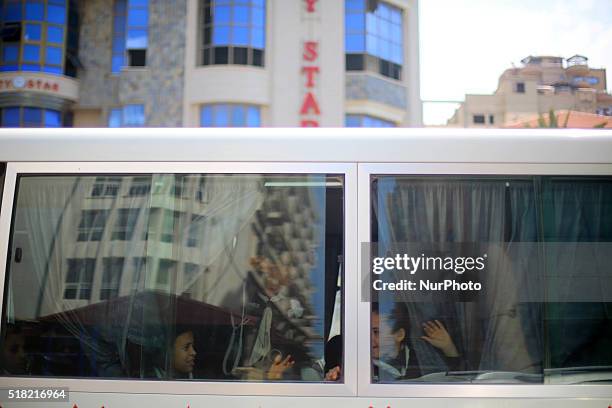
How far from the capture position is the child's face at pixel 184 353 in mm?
3320

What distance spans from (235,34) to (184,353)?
739 inches

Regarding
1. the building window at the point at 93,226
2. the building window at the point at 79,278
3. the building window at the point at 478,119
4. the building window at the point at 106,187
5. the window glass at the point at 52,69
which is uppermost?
the building window at the point at 478,119

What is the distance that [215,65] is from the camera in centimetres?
2066

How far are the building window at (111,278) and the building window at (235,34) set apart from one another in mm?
17931

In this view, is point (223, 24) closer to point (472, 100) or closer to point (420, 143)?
point (472, 100)

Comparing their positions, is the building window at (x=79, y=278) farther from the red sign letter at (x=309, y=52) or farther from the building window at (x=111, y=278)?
the red sign letter at (x=309, y=52)

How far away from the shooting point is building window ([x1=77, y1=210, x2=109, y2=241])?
348 cm

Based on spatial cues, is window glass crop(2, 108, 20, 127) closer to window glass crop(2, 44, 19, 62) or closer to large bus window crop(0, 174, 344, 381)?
window glass crop(2, 44, 19, 62)

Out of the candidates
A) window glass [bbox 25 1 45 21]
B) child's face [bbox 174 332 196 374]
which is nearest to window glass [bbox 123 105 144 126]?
window glass [bbox 25 1 45 21]

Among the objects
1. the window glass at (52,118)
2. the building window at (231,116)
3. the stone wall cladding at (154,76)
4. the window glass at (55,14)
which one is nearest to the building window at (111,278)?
the building window at (231,116)

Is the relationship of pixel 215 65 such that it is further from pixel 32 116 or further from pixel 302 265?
pixel 302 265

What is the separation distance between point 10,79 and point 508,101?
20.7 m

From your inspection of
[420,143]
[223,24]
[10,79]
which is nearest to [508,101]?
[223,24]

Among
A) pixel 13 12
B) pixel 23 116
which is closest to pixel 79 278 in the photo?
pixel 23 116
